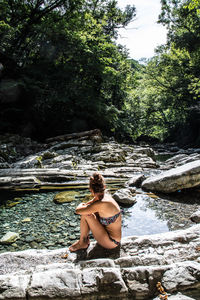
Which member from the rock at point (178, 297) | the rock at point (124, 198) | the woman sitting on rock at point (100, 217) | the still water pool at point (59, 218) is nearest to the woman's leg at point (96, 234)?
the woman sitting on rock at point (100, 217)

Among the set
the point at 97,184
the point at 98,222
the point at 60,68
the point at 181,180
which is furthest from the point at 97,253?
the point at 60,68

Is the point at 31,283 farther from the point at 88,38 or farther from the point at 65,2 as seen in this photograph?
the point at 65,2

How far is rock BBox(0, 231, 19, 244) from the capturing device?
137 inches

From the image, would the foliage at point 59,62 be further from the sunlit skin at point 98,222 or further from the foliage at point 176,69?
the sunlit skin at point 98,222

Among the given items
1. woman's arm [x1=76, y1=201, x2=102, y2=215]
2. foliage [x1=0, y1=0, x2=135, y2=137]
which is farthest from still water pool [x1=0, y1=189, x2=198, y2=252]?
foliage [x1=0, y1=0, x2=135, y2=137]

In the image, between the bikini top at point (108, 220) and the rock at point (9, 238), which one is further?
the rock at point (9, 238)

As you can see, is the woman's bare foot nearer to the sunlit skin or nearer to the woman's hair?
the sunlit skin

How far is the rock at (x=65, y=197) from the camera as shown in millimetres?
5318

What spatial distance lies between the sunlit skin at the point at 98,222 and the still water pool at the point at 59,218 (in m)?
0.92

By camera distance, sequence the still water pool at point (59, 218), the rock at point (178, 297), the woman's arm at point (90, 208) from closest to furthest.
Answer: the rock at point (178, 297)
the woman's arm at point (90, 208)
the still water pool at point (59, 218)

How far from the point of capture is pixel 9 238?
11.6 ft

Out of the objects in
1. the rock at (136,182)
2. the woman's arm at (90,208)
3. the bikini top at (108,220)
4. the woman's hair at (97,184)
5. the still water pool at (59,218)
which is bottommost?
the still water pool at (59,218)

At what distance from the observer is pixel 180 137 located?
101 feet

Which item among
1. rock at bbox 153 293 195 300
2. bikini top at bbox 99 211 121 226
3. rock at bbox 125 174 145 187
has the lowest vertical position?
rock at bbox 153 293 195 300
